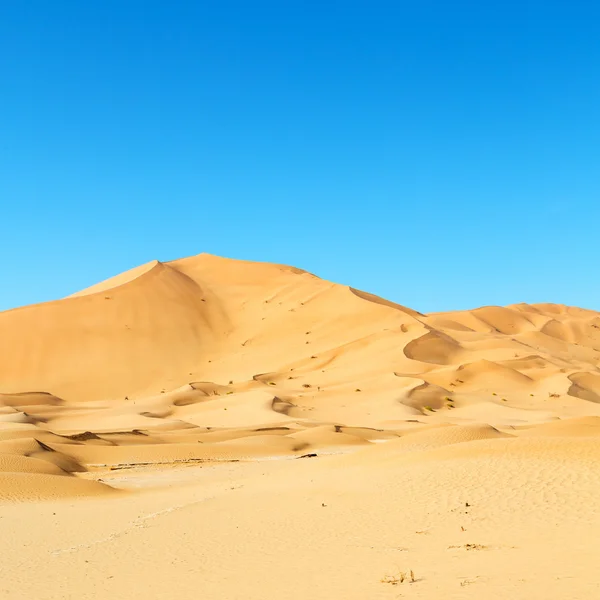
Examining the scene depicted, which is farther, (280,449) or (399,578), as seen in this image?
(280,449)

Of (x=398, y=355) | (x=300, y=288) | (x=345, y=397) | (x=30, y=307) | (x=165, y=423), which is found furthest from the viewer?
(x=300, y=288)

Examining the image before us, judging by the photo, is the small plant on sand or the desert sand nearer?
the small plant on sand

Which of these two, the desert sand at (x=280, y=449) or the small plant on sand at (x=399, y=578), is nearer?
the small plant on sand at (x=399, y=578)

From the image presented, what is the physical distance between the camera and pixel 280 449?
2847 cm

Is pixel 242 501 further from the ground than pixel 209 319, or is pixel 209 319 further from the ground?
pixel 209 319

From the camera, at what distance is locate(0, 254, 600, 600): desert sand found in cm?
945

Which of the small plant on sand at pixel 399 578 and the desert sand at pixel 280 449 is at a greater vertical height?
the desert sand at pixel 280 449

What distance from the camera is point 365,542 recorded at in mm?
10719

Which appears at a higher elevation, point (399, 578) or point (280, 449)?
point (280, 449)

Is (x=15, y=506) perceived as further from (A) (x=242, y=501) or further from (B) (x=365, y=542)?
(B) (x=365, y=542)

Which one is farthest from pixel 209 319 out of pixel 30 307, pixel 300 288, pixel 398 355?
pixel 398 355

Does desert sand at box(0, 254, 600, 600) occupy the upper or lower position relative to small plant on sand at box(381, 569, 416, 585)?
upper

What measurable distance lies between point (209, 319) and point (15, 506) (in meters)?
45.1

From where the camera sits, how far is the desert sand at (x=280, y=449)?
9.45 metres
